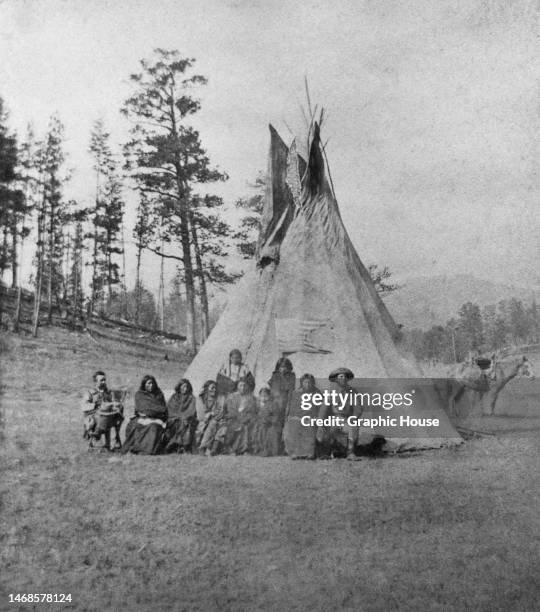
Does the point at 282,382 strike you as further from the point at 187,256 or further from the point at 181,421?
the point at 187,256

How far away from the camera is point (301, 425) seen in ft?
19.2

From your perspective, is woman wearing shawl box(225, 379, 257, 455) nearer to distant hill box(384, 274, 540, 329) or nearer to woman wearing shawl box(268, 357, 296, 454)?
woman wearing shawl box(268, 357, 296, 454)

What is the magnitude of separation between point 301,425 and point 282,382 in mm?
544

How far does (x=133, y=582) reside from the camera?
3.54 m

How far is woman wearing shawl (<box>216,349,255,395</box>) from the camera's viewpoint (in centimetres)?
645

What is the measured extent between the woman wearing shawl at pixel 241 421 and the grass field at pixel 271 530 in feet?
0.68

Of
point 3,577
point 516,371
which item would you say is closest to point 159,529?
point 3,577

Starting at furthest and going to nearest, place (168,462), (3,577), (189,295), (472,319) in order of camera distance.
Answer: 1. (472,319)
2. (189,295)
3. (168,462)
4. (3,577)

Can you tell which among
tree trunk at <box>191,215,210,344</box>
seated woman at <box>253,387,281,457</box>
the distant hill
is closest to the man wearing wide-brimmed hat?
seated woman at <box>253,387,281,457</box>

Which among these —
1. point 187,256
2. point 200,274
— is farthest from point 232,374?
point 187,256

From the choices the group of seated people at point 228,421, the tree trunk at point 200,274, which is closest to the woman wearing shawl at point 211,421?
the group of seated people at point 228,421

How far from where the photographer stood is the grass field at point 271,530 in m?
3.49

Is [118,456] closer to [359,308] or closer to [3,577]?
[3,577]

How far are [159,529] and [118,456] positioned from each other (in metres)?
1.79
